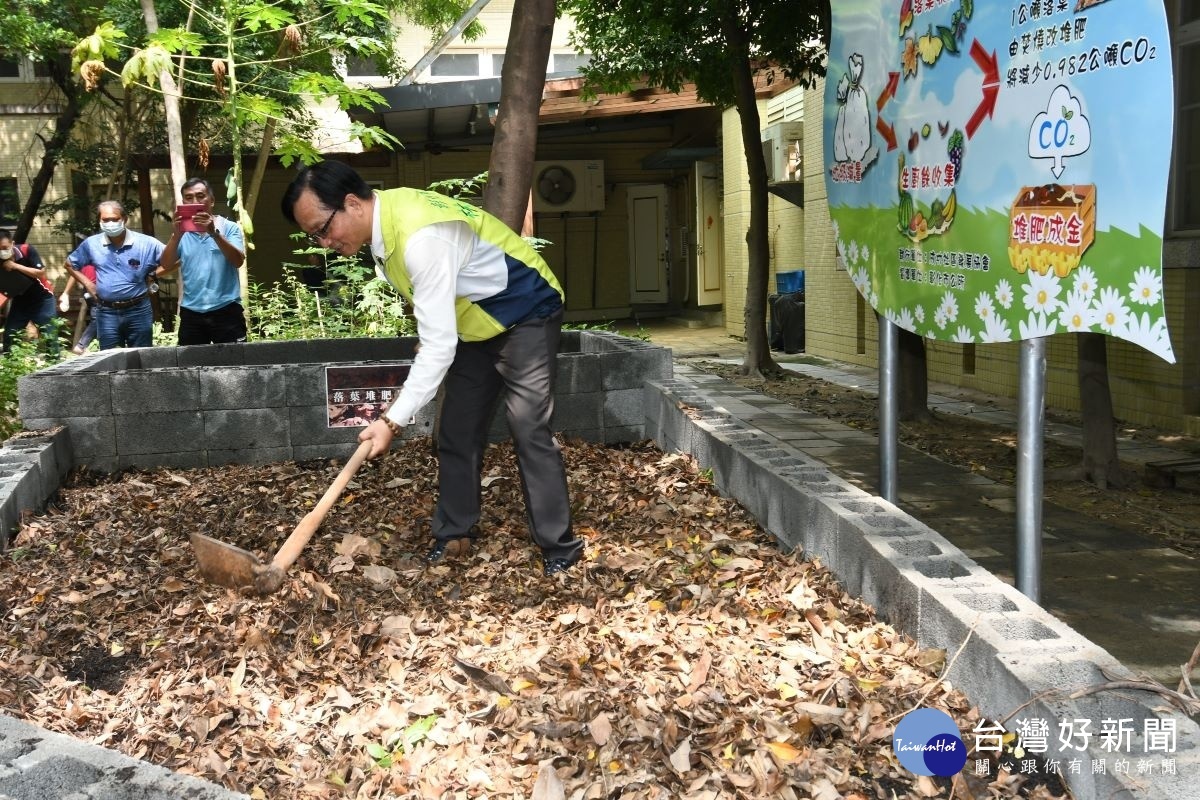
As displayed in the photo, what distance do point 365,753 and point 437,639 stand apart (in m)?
0.76

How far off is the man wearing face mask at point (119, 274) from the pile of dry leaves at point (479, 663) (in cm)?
375

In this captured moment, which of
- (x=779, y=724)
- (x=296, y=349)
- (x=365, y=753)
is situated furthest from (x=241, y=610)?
(x=296, y=349)

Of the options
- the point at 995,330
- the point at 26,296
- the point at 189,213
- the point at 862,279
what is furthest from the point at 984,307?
the point at 26,296

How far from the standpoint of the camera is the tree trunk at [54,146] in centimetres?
1833

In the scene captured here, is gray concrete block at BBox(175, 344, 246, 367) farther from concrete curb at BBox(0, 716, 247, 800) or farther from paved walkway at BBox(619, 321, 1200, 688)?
concrete curb at BBox(0, 716, 247, 800)

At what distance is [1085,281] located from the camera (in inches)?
110

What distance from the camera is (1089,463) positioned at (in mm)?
6285

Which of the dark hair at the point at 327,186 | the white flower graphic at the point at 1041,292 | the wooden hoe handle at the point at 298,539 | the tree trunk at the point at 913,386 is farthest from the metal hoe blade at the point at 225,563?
the tree trunk at the point at 913,386

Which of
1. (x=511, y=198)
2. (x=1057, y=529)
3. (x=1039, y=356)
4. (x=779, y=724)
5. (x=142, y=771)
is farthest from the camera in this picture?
(x=511, y=198)

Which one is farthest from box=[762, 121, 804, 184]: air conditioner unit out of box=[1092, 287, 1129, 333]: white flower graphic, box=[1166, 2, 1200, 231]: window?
box=[1092, 287, 1129, 333]: white flower graphic

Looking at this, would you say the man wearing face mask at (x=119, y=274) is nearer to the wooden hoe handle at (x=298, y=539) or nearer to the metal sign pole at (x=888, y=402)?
the wooden hoe handle at (x=298, y=539)

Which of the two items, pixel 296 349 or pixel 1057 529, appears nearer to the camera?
pixel 1057 529

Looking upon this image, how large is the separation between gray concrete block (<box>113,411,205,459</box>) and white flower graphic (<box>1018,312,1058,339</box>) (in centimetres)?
462

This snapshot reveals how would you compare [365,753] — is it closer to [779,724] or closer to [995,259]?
[779,724]
